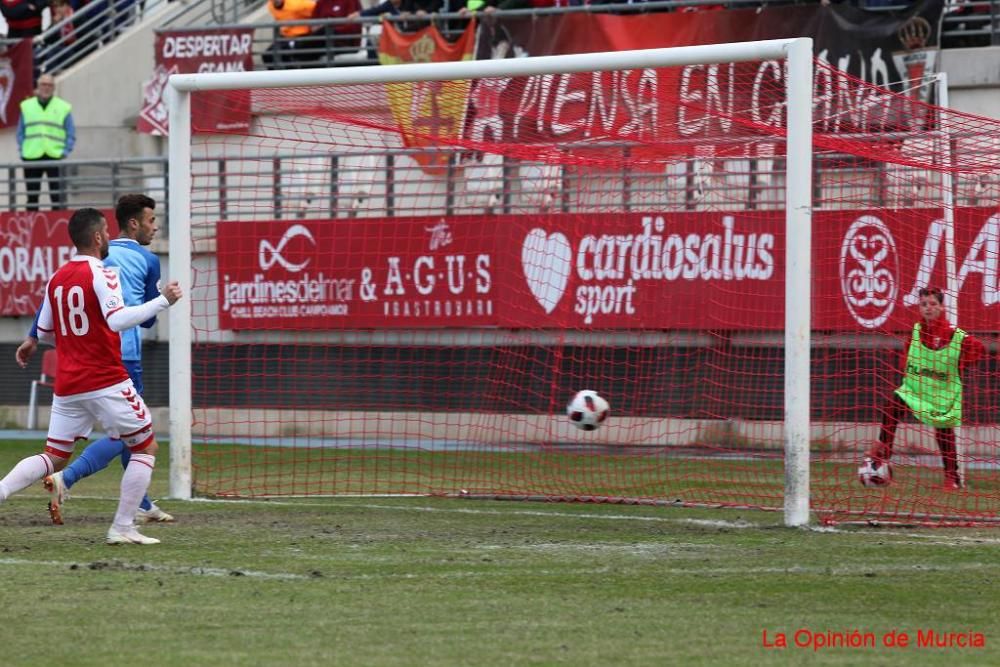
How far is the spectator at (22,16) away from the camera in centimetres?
2436

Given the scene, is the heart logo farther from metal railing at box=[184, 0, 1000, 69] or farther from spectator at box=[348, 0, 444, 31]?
spectator at box=[348, 0, 444, 31]

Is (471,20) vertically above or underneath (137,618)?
above

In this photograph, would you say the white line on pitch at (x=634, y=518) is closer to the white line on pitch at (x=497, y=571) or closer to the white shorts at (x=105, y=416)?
the white line on pitch at (x=497, y=571)

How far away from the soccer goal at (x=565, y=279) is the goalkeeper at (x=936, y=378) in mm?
267

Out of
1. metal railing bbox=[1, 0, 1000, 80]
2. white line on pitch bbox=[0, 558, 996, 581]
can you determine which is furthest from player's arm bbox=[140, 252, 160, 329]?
metal railing bbox=[1, 0, 1000, 80]

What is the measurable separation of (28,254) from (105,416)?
12433 mm

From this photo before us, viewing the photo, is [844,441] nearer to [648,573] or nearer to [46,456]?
[648,573]

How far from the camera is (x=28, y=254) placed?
2009 cm

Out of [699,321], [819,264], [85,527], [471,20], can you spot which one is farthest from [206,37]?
[85,527]

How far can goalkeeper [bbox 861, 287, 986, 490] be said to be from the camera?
11867 millimetres

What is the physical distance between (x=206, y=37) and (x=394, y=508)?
13106mm

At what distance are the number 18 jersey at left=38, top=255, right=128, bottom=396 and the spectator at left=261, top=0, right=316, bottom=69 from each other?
46.3 ft

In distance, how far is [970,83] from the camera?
1784cm

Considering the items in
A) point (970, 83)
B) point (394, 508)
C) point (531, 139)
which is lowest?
point (394, 508)
